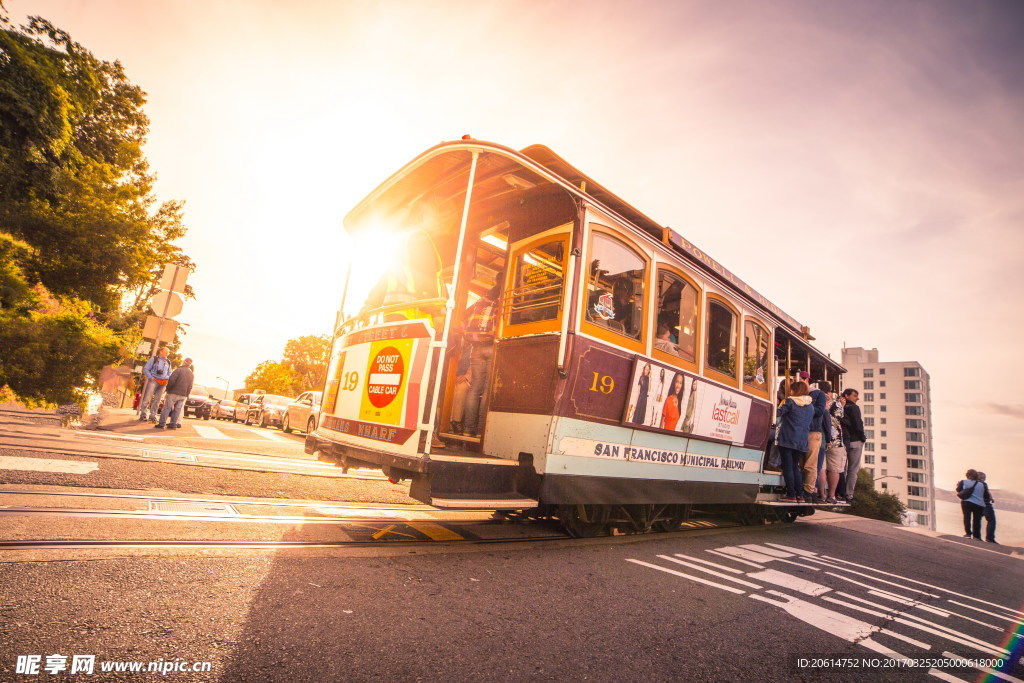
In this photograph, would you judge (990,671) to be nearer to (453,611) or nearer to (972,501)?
(453,611)

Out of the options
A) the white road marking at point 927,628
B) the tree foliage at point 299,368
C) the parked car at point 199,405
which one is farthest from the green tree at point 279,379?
the white road marking at point 927,628

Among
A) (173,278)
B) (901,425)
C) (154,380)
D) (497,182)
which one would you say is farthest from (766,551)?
(901,425)

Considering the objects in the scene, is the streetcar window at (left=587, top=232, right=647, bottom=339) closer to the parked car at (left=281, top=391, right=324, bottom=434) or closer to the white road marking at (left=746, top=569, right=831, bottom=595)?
the white road marking at (left=746, top=569, right=831, bottom=595)

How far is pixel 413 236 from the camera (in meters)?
5.48

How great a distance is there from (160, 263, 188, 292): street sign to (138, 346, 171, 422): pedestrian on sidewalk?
136 centimetres

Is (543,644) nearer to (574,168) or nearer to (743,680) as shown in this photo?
(743,680)

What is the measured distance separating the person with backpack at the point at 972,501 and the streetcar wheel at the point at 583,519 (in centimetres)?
1179

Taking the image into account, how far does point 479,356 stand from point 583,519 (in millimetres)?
2107

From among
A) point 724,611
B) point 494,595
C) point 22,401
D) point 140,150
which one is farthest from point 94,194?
point 724,611

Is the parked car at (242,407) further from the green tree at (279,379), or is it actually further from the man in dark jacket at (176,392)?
the green tree at (279,379)

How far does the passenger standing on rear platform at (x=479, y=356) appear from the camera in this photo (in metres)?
5.33

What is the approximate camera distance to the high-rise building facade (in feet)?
294

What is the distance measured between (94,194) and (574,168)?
60.0 feet

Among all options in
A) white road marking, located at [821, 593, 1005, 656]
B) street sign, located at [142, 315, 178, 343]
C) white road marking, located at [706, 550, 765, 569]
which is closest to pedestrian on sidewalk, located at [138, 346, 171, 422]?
street sign, located at [142, 315, 178, 343]
